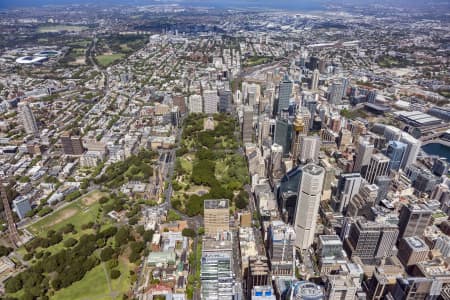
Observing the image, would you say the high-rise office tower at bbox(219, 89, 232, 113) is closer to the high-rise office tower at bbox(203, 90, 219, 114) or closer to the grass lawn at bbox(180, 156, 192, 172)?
the high-rise office tower at bbox(203, 90, 219, 114)

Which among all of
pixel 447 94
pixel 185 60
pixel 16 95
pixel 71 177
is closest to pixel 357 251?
pixel 71 177

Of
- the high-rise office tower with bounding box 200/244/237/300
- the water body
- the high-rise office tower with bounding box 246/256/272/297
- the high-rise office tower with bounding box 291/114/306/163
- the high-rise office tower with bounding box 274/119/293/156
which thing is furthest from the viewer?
the water body

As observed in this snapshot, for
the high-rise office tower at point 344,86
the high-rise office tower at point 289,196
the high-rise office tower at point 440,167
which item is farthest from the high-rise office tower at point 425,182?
the high-rise office tower at point 344,86

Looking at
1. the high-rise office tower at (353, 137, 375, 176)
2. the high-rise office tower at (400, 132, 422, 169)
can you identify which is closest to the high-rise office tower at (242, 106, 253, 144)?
the high-rise office tower at (353, 137, 375, 176)

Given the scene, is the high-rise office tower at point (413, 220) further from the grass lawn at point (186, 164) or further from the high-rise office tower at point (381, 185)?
the grass lawn at point (186, 164)

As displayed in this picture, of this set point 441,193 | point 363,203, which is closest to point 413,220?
point 363,203

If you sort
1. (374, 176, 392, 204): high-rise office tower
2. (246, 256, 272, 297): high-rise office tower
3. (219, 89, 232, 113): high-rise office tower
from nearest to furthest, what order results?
→ (246, 256, 272, 297): high-rise office tower → (374, 176, 392, 204): high-rise office tower → (219, 89, 232, 113): high-rise office tower
